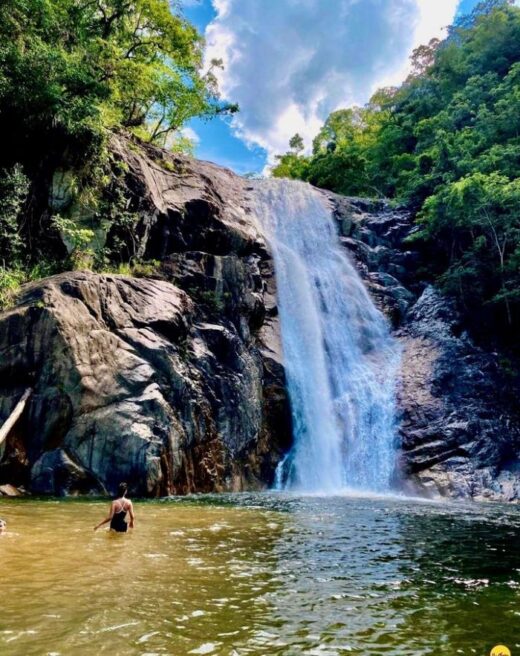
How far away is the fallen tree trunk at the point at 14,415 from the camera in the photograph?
43.3 ft

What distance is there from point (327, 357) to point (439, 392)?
509 centimetres

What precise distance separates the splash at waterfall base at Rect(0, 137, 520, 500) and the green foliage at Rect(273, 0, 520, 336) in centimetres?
246

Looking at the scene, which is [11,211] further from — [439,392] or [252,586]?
[439,392]

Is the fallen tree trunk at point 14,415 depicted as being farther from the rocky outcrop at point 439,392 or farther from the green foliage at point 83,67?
the rocky outcrop at point 439,392

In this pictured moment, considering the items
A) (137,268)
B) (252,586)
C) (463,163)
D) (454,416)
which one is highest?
(463,163)

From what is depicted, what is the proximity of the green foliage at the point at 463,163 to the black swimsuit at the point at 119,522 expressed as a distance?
2101cm

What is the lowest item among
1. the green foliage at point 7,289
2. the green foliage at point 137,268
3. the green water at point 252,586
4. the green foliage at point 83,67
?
the green water at point 252,586

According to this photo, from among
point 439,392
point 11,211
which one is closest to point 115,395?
point 11,211

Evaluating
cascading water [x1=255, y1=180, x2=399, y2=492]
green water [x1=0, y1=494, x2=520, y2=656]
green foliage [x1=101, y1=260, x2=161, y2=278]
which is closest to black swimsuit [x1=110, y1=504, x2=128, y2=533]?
green water [x1=0, y1=494, x2=520, y2=656]

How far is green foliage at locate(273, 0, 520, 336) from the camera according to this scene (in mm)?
25656

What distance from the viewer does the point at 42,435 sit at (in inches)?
549

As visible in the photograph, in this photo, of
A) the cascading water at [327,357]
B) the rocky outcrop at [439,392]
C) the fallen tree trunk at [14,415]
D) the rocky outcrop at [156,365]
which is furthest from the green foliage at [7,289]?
the rocky outcrop at [439,392]

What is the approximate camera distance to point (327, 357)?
23859mm

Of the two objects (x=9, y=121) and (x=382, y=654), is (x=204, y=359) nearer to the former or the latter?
(x=9, y=121)
